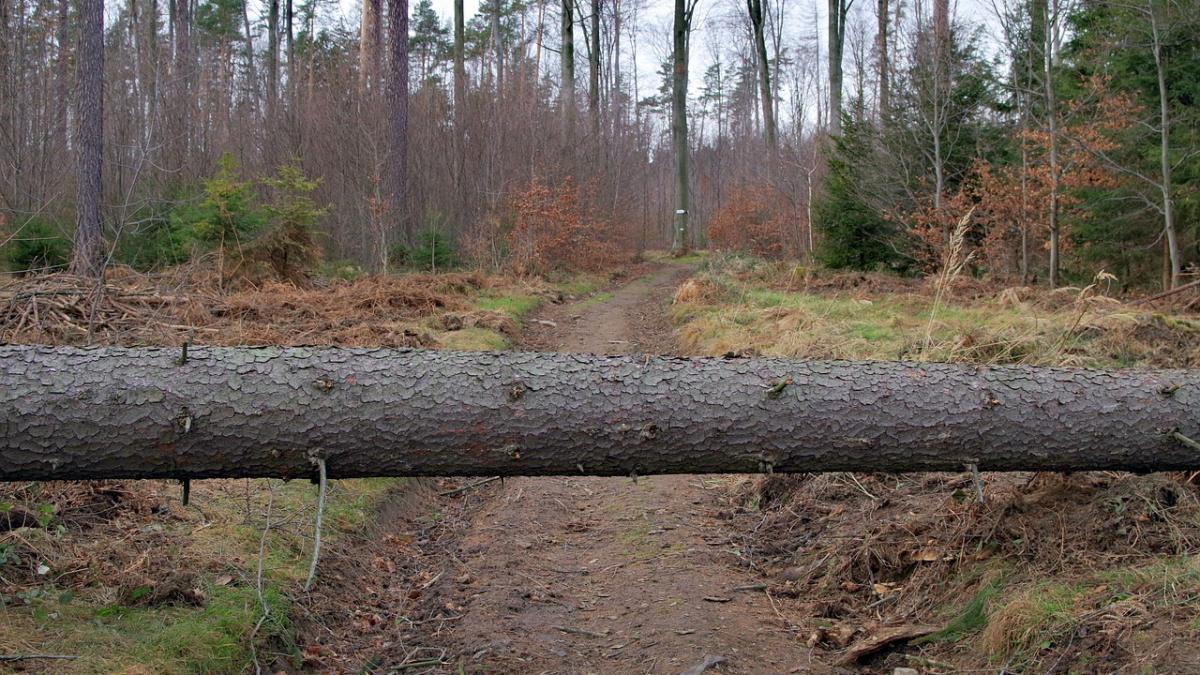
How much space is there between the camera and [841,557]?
16.2ft

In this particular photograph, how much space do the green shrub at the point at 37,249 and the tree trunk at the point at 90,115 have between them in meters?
0.48

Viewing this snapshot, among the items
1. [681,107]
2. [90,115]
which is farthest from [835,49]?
[90,115]

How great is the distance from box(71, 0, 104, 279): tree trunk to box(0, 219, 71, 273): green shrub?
0.48 meters

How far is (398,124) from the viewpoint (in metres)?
18.9

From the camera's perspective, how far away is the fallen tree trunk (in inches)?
132

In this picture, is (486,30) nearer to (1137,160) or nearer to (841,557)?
(1137,160)

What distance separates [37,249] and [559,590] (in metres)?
12.4

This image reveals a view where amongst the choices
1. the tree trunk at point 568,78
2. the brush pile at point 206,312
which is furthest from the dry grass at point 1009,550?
the tree trunk at point 568,78

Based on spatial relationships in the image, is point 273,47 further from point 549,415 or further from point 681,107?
point 549,415

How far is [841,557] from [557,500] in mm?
2235

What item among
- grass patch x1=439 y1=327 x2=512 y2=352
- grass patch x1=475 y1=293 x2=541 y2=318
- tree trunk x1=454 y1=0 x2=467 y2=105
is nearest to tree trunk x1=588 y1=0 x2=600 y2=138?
tree trunk x1=454 y1=0 x2=467 y2=105

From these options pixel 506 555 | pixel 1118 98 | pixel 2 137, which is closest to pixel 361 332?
pixel 506 555

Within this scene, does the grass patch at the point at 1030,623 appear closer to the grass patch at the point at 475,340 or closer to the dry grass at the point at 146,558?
the dry grass at the point at 146,558

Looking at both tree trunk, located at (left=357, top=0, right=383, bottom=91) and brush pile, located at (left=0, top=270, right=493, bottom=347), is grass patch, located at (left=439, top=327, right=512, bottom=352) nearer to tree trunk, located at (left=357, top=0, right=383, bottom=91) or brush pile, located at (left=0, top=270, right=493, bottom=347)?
brush pile, located at (left=0, top=270, right=493, bottom=347)
